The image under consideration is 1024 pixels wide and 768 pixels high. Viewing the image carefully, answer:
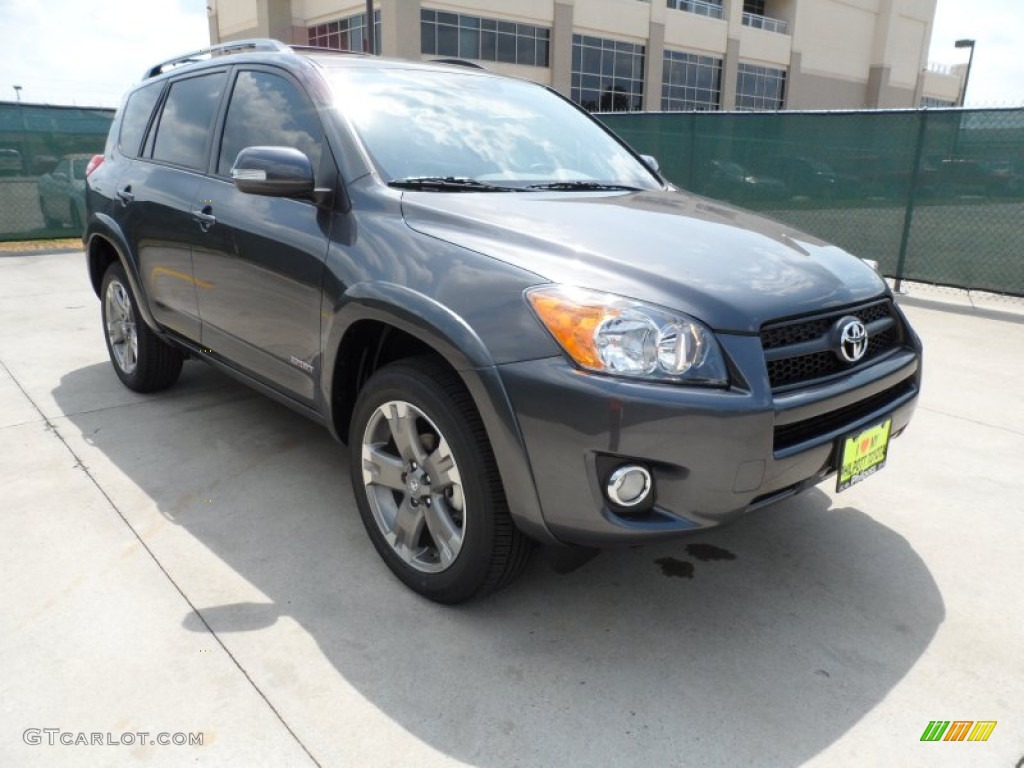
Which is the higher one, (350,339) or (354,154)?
(354,154)

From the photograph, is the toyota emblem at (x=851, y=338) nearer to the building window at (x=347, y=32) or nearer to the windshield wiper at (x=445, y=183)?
the windshield wiper at (x=445, y=183)

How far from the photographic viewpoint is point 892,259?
28.6 ft

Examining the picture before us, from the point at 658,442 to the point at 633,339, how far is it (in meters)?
0.28

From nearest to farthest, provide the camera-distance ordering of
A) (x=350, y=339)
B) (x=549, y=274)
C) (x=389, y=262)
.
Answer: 1. (x=549, y=274)
2. (x=389, y=262)
3. (x=350, y=339)

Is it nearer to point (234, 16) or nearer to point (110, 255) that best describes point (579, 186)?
point (110, 255)

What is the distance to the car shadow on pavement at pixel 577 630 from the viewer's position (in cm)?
212

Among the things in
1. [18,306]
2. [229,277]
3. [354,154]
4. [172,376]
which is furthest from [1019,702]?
[18,306]

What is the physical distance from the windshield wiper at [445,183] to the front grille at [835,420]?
4.46ft

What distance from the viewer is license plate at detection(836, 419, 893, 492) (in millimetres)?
2410

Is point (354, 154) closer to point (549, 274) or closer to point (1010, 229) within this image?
point (549, 274)

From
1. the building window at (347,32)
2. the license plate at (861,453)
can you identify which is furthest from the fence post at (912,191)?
the building window at (347,32)

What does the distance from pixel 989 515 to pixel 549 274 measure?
7.94 ft

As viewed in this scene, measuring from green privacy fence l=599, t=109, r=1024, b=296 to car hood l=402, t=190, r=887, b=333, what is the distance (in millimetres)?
6160

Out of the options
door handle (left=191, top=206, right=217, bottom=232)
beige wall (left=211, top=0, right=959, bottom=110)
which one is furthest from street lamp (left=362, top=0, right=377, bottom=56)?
door handle (left=191, top=206, right=217, bottom=232)
